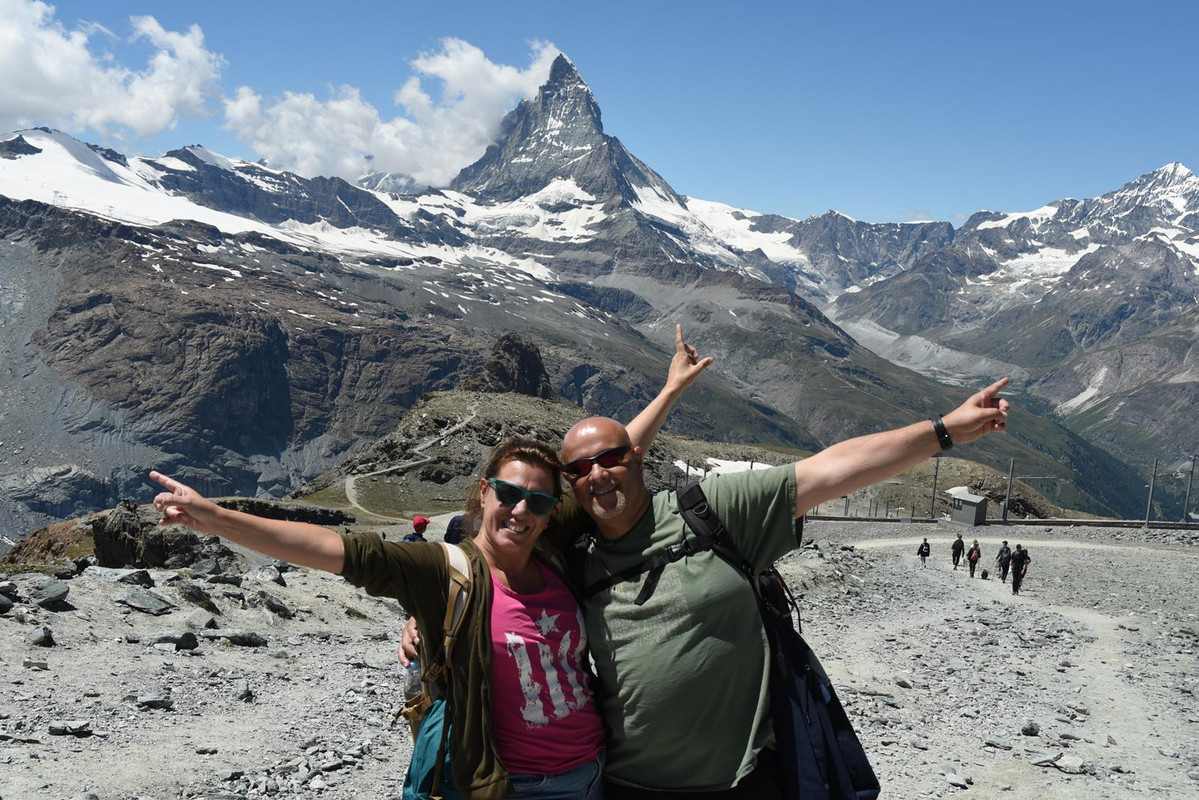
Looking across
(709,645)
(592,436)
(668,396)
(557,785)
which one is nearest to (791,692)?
(709,645)

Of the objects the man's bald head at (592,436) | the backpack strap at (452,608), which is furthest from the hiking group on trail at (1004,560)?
the backpack strap at (452,608)

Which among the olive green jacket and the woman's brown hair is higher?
the woman's brown hair

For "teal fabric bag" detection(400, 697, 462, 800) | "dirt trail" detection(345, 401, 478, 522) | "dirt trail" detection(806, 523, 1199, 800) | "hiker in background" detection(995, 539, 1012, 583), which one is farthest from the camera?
"dirt trail" detection(345, 401, 478, 522)

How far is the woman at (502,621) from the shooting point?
5.13 m

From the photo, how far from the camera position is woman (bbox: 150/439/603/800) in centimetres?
513

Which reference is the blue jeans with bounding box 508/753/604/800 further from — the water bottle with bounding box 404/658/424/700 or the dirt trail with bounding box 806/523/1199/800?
the dirt trail with bounding box 806/523/1199/800

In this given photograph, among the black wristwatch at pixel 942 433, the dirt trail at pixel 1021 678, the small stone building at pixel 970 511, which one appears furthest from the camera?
the small stone building at pixel 970 511

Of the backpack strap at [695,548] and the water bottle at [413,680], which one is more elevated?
the backpack strap at [695,548]

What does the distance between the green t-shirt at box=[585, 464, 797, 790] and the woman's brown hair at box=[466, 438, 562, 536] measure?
0.72 m

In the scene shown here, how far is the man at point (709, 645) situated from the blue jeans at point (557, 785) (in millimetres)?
288

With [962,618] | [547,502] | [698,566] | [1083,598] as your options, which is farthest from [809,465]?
[1083,598]

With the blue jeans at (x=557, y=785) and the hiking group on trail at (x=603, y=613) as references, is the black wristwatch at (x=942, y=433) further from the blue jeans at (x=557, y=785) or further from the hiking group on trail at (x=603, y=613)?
the blue jeans at (x=557, y=785)

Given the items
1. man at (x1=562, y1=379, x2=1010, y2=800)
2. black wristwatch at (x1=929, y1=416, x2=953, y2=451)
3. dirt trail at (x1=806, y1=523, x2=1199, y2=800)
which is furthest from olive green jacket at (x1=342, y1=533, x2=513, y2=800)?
dirt trail at (x1=806, y1=523, x2=1199, y2=800)

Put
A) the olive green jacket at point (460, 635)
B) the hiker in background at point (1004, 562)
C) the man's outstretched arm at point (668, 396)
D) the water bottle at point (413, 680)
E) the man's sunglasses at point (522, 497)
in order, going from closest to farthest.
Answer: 1. the olive green jacket at point (460, 635)
2. the man's sunglasses at point (522, 497)
3. the water bottle at point (413, 680)
4. the man's outstretched arm at point (668, 396)
5. the hiker in background at point (1004, 562)
